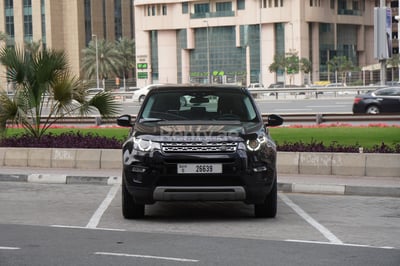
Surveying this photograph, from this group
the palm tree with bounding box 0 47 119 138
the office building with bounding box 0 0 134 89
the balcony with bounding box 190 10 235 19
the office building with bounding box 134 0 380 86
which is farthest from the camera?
the office building with bounding box 0 0 134 89

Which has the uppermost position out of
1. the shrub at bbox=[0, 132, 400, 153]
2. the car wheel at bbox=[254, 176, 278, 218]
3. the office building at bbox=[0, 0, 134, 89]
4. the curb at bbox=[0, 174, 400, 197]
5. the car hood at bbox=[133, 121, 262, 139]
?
the office building at bbox=[0, 0, 134, 89]

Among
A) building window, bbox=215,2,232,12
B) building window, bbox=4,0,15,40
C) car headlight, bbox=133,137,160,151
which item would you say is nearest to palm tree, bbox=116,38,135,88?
building window, bbox=215,2,232,12

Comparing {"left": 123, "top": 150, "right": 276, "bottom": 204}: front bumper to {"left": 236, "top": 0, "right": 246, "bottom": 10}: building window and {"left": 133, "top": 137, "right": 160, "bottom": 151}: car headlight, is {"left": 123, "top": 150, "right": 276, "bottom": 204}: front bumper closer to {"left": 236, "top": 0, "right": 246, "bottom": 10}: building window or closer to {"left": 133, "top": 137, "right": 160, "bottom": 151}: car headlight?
{"left": 133, "top": 137, "right": 160, "bottom": 151}: car headlight

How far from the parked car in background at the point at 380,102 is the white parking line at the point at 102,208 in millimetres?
22564

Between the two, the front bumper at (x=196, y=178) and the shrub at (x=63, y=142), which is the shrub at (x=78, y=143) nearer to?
the shrub at (x=63, y=142)

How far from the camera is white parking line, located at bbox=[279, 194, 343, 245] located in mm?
9078

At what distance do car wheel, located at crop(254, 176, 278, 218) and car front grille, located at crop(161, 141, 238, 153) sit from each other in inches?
34.6

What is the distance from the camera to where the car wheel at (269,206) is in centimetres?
1047

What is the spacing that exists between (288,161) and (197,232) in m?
5.97

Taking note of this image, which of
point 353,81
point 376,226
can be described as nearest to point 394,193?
point 376,226

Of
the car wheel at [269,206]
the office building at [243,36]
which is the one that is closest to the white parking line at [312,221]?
the car wheel at [269,206]

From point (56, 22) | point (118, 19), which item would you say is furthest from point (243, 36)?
point (56, 22)

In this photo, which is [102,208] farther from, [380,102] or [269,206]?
[380,102]

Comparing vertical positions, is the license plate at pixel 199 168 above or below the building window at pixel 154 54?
Result: below
